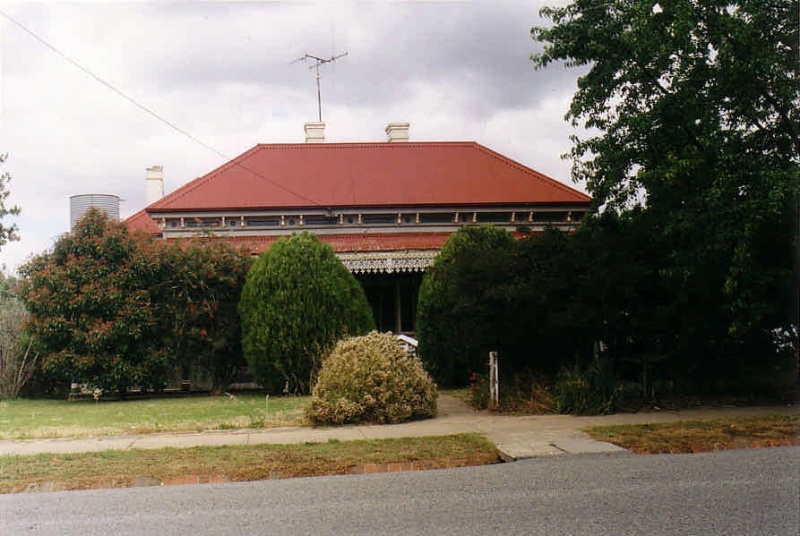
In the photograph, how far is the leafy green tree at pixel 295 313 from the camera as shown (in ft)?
57.4

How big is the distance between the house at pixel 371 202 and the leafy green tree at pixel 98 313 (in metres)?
4.67

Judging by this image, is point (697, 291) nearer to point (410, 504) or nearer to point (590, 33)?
point (590, 33)

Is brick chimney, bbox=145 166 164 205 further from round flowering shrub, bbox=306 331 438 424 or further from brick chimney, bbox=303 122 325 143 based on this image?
round flowering shrub, bbox=306 331 438 424

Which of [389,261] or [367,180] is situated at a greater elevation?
[367,180]

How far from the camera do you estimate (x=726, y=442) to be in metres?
10.6

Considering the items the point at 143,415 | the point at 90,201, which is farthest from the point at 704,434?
the point at 90,201

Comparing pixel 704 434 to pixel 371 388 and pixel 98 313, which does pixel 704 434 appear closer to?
pixel 371 388

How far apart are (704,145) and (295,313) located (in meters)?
8.83

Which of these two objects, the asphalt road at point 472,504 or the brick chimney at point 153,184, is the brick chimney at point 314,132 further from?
the asphalt road at point 472,504

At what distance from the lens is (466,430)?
39.9 feet

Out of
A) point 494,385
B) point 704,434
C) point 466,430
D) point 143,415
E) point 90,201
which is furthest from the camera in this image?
point 90,201

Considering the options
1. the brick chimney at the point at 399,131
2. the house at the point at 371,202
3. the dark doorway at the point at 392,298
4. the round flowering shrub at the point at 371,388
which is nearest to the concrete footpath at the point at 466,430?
the round flowering shrub at the point at 371,388

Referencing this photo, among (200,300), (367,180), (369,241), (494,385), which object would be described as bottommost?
(494,385)

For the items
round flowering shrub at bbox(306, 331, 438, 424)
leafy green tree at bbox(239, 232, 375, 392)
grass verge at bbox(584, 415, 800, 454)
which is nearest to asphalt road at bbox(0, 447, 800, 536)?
grass verge at bbox(584, 415, 800, 454)
